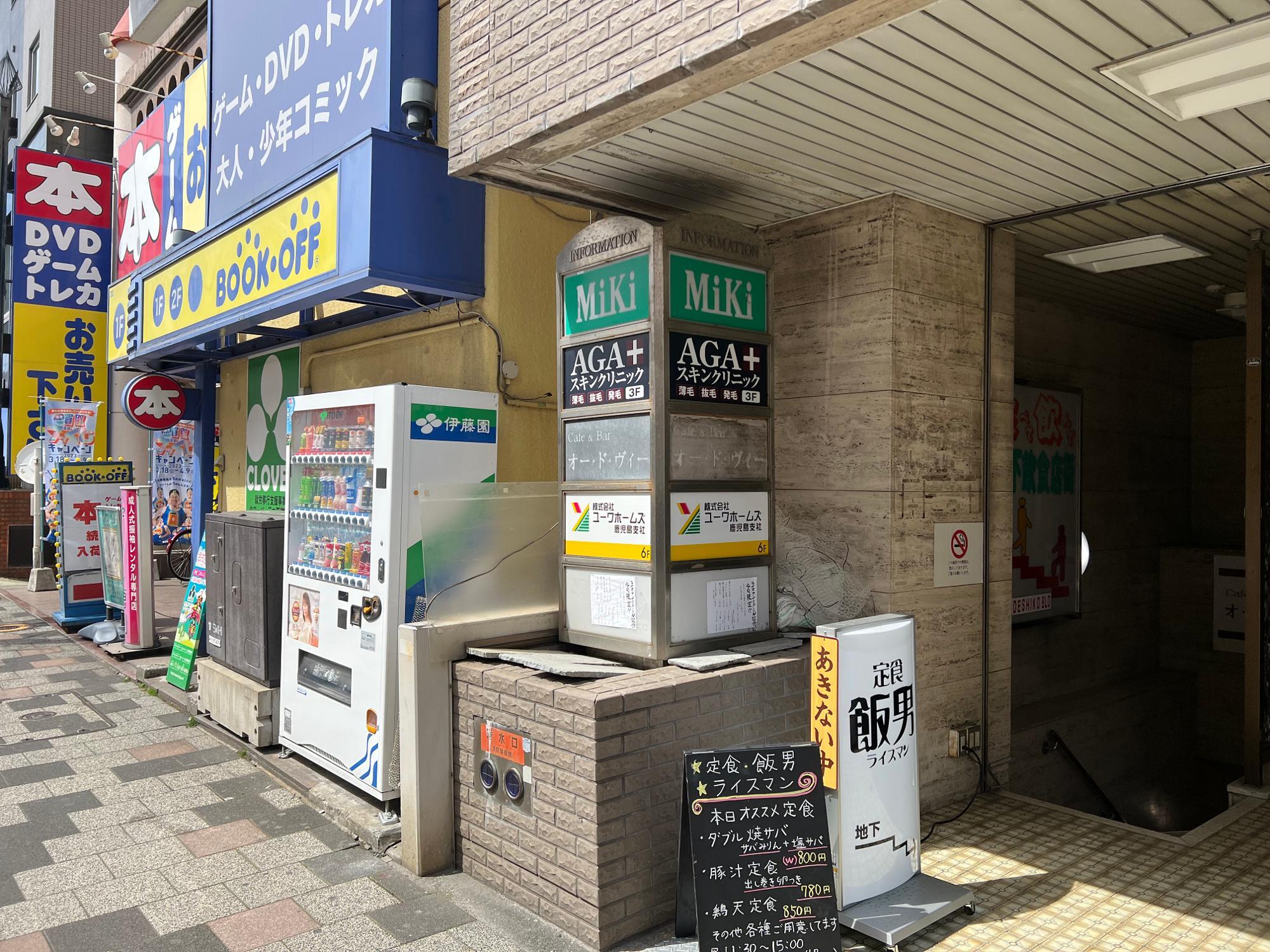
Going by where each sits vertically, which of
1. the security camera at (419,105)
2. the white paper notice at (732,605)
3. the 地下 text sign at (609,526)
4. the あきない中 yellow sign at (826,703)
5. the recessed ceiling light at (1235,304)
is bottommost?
the あきない中 yellow sign at (826,703)

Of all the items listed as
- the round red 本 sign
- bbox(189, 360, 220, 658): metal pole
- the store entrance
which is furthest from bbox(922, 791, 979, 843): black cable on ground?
the round red 本 sign

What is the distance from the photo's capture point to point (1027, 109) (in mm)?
4008

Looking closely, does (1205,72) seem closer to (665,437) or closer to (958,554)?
(665,437)

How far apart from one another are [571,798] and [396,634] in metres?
1.76

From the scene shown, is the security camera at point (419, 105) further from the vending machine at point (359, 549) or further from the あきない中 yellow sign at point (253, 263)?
the vending machine at point (359, 549)

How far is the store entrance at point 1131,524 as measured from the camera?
25.3 feet

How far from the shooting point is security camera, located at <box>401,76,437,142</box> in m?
5.66

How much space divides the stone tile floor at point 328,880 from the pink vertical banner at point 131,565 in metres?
3.37

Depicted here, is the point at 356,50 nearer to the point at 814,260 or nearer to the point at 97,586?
the point at 814,260

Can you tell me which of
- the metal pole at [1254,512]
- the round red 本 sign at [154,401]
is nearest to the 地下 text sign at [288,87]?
the round red 本 sign at [154,401]

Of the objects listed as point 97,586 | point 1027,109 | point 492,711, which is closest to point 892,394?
point 1027,109

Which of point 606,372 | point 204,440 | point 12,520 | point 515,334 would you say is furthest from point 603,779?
point 12,520

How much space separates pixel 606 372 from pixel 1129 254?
14.1ft

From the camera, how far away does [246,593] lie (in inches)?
271
